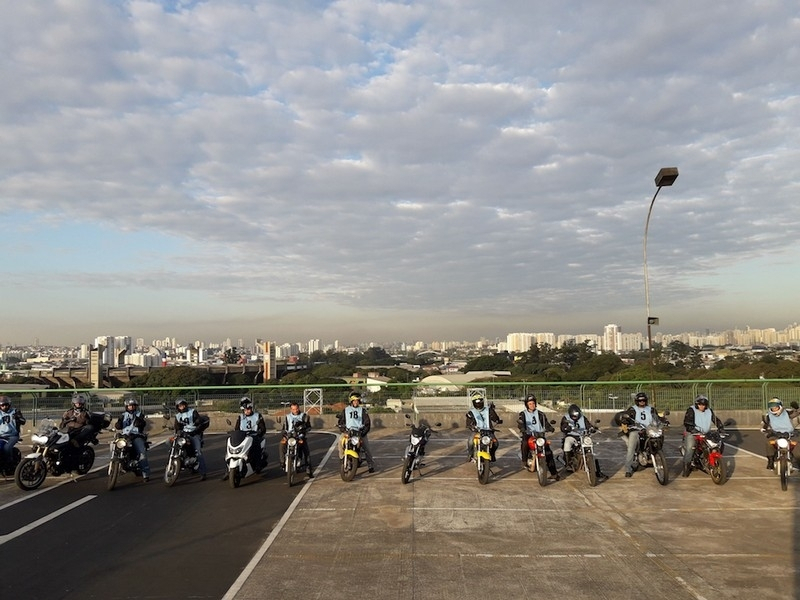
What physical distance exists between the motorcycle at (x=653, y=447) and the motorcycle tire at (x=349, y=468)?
489cm

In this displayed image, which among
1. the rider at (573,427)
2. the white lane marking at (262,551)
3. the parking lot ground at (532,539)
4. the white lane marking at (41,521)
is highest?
the rider at (573,427)

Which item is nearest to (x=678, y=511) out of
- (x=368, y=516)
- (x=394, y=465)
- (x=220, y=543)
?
(x=368, y=516)

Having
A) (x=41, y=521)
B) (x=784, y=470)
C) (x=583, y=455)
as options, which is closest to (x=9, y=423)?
(x=41, y=521)

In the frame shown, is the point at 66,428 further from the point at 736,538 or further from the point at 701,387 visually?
the point at 701,387

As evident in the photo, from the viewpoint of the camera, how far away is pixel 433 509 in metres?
8.91

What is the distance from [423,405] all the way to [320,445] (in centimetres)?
495

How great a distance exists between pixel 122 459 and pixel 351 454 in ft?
12.7

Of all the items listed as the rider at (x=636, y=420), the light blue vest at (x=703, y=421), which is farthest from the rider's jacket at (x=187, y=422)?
the light blue vest at (x=703, y=421)

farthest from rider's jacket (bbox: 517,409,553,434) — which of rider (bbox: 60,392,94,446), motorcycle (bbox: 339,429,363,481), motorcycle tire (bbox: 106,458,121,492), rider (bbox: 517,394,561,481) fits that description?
rider (bbox: 60,392,94,446)

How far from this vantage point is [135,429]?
35.4ft

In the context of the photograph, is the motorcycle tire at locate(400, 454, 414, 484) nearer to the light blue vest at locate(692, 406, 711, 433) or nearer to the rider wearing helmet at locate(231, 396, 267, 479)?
the rider wearing helmet at locate(231, 396, 267, 479)

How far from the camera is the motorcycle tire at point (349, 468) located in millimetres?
10734

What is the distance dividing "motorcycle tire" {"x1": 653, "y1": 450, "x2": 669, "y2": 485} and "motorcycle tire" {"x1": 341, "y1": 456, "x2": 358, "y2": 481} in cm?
511

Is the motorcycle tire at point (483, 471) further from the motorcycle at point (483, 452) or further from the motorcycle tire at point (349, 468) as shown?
the motorcycle tire at point (349, 468)
